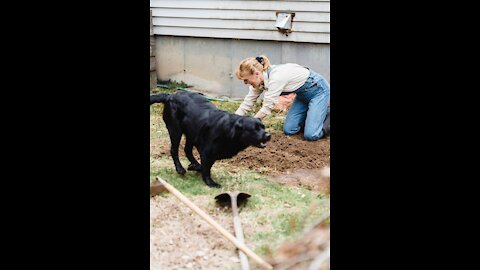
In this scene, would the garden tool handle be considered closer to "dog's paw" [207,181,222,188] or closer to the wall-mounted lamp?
"dog's paw" [207,181,222,188]

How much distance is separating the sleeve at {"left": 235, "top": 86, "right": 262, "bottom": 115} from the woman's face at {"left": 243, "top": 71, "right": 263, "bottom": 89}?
0.03 metres

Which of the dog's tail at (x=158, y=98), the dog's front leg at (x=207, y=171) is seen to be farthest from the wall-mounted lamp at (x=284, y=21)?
the dog's front leg at (x=207, y=171)

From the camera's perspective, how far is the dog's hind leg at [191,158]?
3.78 meters

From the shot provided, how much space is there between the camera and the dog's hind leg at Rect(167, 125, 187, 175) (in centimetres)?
380

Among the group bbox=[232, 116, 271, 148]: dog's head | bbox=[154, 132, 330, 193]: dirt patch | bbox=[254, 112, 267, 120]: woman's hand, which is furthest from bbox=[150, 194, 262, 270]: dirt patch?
bbox=[254, 112, 267, 120]: woman's hand

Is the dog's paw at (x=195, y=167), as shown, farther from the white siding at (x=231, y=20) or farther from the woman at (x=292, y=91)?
the white siding at (x=231, y=20)

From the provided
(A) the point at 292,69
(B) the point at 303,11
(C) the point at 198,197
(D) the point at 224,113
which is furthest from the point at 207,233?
(B) the point at 303,11

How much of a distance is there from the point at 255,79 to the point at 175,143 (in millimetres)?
694

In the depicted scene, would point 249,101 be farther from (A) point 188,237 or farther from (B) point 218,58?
(A) point 188,237

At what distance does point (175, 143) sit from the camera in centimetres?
383

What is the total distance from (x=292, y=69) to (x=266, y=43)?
12.4 inches

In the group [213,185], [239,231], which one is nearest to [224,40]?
[213,185]

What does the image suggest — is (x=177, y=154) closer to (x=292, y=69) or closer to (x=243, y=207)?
(x=243, y=207)

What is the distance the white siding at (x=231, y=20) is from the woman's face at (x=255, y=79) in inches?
13.6
